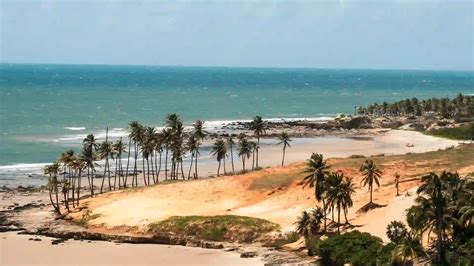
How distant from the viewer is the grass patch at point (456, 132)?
149500 mm

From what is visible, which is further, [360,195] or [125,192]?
[125,192]

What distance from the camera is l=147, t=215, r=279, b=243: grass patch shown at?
236ft

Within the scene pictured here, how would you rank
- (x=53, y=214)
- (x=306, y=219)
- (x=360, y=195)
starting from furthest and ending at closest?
(x=53, y=214) → (x=360, y=195) → (x=306, y=219)

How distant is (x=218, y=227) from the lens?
2891 inches

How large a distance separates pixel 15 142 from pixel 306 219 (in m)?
97.8

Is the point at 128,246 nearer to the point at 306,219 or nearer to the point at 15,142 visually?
the point at 306,219

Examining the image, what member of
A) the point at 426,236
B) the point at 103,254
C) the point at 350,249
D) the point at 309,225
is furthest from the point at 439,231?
the point at 103,254

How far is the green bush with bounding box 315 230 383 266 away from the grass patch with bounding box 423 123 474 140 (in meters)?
93.4

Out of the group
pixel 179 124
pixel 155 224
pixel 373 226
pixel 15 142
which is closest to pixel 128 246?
pixel 155 224

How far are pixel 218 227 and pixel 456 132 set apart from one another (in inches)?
3834

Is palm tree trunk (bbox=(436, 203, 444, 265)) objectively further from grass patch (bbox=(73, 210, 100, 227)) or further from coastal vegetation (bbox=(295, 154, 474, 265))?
grass patch (bbox=(73, 210, 100, 227))

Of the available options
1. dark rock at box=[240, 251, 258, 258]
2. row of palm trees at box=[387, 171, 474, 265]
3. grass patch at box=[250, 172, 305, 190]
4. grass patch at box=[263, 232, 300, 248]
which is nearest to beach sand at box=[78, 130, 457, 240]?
grass patch at box=[250, 172, 305, 190]

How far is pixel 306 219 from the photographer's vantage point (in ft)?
214

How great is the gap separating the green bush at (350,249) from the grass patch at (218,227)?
35.9 feet
